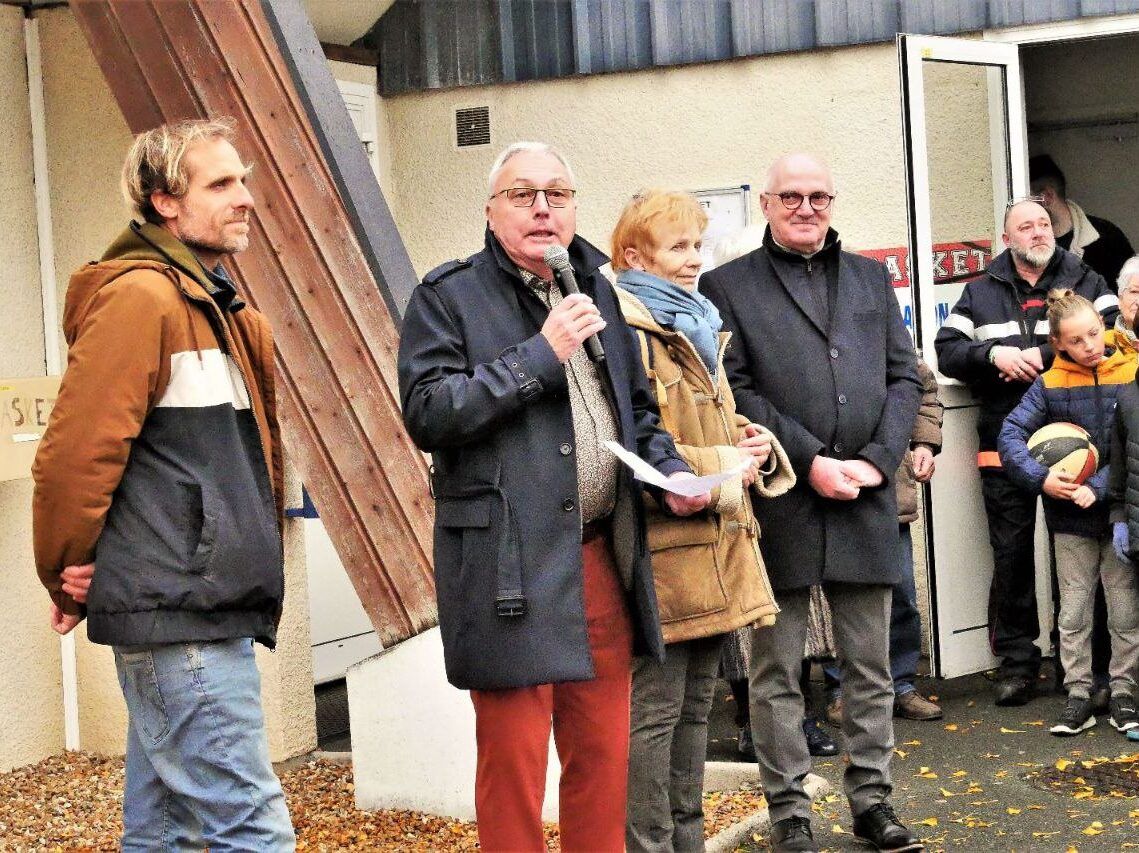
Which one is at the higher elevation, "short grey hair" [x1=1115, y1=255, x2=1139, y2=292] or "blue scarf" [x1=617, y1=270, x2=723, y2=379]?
"short grey hair" [x1=1115, y1=255, x2=1139, y2=292]

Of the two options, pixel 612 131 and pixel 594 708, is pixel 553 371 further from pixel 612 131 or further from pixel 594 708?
pixel 612 131

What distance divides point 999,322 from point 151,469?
501 cm

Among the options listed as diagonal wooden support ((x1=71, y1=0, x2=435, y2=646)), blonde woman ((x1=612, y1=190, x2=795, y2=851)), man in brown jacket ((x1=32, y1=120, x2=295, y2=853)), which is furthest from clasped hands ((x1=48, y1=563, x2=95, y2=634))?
diagonal wooden support ((x1=71, y1=0, x2=435, y2=646))

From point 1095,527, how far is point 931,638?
1.06m

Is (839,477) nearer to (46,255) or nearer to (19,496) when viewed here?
(19,496)

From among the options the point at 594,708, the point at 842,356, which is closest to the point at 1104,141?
the point at 842,356

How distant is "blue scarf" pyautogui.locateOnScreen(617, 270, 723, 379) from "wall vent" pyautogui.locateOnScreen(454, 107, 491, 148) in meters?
4.63

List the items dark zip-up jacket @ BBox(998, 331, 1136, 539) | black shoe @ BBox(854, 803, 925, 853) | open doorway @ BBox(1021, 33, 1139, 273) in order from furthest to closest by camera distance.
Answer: open doorway @ BBox(1021, 33, 1139, 273) < dark zip-up jacket @ BBox(998, 331, 1136, 539) < black shoe @ BBox(854, 803, 925, 853)

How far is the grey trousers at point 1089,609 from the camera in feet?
22.7

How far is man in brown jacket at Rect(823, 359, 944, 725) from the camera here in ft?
22.9

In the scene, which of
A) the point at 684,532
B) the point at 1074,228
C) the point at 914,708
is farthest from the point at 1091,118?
the point at 684,532

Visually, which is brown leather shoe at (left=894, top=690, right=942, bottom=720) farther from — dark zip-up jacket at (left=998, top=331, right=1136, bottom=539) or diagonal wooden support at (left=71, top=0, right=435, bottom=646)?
diagonal wooden support at (left=71, top=0, right=435, bottom=646)

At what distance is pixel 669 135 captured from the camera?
8.62m

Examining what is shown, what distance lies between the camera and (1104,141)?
1273 cm
